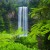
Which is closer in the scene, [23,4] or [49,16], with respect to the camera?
[49,16]

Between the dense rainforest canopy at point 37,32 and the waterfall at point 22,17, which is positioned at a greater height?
the dense rainforest canopy at point 37,32

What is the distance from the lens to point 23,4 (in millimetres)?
33125

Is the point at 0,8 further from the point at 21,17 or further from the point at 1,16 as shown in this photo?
the point at 21,17

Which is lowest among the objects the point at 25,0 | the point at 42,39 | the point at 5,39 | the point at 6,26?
the point at 6,26

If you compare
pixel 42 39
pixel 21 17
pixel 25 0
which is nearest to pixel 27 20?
pixel 21 17

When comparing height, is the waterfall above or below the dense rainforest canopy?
below

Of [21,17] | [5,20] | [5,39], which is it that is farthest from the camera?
[5,20]

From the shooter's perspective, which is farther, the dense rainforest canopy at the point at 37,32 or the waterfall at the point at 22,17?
the waterfall at the point at 22,17

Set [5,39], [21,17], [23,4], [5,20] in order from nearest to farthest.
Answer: [5,39] < [21,17] < [5,20] < [23,4]

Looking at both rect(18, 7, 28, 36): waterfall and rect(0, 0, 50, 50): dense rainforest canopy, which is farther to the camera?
rect(18, 7, 28, 36): waterfall

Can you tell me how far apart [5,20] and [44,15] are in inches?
1031

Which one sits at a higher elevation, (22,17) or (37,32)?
(37,32)

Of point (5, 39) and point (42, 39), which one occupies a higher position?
point (5, 39)

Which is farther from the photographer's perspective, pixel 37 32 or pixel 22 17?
pixel 22 17
